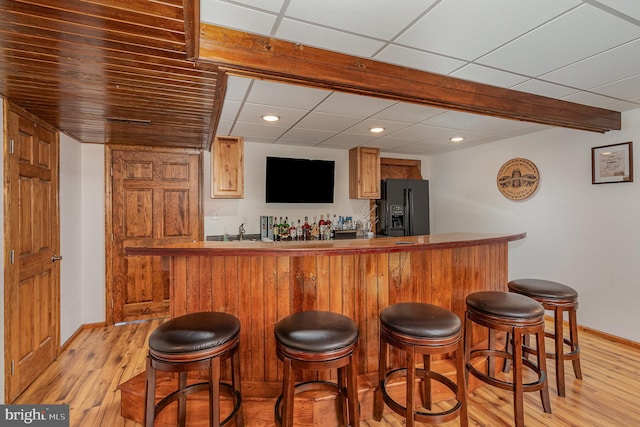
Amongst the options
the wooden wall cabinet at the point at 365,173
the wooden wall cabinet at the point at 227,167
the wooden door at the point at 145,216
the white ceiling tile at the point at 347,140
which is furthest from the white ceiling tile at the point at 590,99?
the wooden door at the point at 145,216

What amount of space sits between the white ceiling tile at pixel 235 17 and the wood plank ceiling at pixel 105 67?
194 mm

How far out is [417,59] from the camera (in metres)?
2.14

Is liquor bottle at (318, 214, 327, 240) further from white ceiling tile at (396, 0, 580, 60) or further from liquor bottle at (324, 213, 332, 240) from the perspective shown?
white ceiling tile at (396, 0, 580, 60)

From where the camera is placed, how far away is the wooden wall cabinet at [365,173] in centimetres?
496

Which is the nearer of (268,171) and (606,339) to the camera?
(606,339)

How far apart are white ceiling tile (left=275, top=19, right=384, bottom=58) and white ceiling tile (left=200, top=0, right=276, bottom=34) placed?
0.29 ft

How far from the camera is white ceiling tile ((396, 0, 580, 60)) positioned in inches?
62.2

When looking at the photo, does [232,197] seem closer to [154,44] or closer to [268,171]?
[268,171]

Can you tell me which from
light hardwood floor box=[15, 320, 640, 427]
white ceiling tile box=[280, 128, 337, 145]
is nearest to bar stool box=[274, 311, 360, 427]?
light hardwood floor box=[15, 320, 640, 427]

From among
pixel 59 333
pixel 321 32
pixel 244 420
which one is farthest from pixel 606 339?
pixel 59 333

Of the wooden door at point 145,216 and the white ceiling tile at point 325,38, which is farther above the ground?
the white ceiling tile at point 325,38

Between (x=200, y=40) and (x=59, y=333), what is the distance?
127 inches

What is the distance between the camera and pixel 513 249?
4.38 m

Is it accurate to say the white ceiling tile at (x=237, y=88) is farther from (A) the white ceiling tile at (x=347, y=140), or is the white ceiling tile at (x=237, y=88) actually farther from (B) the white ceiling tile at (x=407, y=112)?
(A) the white ceiling tile at (x=347, y=140)
